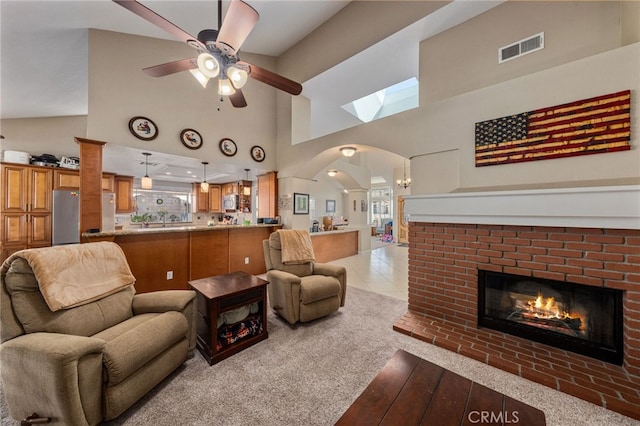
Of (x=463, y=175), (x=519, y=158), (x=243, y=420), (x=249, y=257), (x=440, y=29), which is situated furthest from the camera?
(x=249, y=257)

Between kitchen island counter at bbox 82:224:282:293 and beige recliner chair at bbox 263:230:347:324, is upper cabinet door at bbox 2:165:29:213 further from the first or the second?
beige recliner chair at bbox 263:230:347:324

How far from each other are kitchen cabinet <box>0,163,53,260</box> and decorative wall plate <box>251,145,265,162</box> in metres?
3.64

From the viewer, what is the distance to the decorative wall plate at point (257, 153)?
4528 millimetres

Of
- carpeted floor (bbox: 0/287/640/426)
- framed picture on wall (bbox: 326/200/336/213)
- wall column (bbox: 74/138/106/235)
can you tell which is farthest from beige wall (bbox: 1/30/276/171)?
framed picture on wall (bbox: 326/200/336/213)

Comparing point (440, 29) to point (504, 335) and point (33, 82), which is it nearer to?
point (504, 335)

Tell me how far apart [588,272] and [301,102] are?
4746 mm

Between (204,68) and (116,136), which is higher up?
(204,68)

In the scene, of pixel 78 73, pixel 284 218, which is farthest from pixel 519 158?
pixel 78 73

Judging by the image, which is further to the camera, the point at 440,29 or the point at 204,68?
the point at 440,29

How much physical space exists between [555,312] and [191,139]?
5138 mm

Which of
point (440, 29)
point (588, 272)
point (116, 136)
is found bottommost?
point (588, 272)

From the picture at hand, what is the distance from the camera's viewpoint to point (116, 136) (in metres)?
3.06

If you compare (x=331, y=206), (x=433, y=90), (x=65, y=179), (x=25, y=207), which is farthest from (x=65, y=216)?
(x=331, y=206)

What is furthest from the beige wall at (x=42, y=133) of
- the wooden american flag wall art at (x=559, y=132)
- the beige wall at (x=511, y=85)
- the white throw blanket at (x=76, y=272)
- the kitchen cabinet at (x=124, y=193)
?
the wooden american flag wall art at (x=559, y=132)
